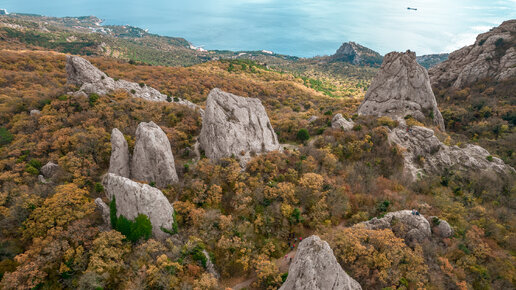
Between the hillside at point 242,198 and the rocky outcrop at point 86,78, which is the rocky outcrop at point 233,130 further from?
the rocky outcrop at point 86,78

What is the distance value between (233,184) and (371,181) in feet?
62.1

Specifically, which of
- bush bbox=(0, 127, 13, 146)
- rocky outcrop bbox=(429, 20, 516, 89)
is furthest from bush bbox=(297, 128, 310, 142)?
rocky outcrop bbox=(429, 20, 516, 89)

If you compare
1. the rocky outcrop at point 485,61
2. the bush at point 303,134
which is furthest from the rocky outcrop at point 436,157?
the rocky outcrop at point 485,61

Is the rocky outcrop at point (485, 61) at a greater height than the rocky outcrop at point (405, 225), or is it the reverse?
the rocky outcrop at point (485, 61)

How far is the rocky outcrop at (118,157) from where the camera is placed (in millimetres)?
25016

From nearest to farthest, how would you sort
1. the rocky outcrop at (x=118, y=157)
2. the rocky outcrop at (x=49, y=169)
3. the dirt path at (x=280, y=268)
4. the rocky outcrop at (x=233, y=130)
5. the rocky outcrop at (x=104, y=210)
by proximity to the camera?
the dirt path at (x=280, y=268), the rocky outcrop at (x=104, y=210), the rocky outcrop at (x=118, y=157), the rocky outcrop at (x=49, y=169), the rocky outcrop at (x=233, y=130)

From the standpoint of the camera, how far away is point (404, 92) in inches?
1766

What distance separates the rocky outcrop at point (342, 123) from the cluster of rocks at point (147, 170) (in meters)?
29.0

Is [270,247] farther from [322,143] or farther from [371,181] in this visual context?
[322,143]

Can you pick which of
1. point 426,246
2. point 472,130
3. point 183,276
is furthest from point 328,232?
point 472,130

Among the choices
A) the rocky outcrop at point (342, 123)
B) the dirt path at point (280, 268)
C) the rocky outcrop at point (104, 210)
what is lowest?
the dirt path at point (280, 268)

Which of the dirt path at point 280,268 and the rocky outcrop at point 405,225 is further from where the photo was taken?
the rocky outcrop at point 405,225

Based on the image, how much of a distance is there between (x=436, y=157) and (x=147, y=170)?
42.6 meters

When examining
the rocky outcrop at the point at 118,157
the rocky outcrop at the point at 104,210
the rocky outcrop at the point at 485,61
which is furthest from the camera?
the rocky outcrop at the point at 485,61
